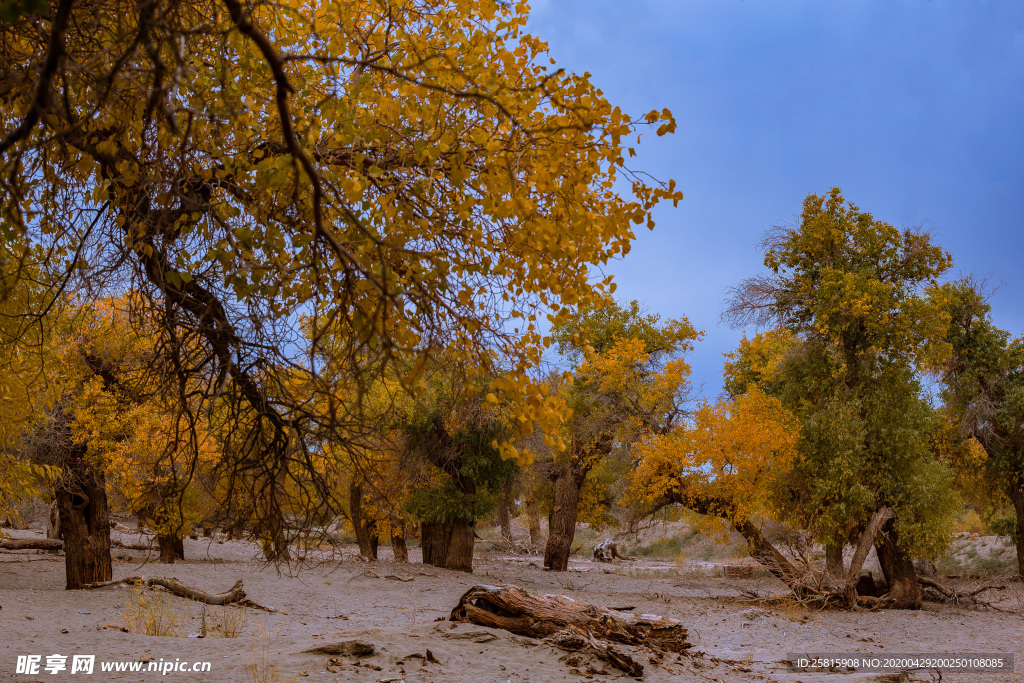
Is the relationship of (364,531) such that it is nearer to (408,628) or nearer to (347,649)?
(408,628)

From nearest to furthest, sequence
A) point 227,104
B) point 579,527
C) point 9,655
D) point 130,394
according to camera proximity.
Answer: point 227,104, point 130,394, point 9,655, point 579,527

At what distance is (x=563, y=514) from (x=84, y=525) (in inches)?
521

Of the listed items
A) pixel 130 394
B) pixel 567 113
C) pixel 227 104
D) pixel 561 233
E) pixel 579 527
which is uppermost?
pixel 567 113

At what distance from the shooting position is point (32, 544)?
1895 cm

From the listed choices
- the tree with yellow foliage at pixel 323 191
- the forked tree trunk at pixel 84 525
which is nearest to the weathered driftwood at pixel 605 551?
the forked tree trunk at pixel 84 525

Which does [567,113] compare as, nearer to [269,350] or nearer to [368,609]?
[269,350]

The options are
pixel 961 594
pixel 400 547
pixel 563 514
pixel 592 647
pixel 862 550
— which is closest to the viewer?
pixel 592 647

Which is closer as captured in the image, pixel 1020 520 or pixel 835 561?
pixel 835 561

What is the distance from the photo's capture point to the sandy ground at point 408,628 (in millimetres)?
6031

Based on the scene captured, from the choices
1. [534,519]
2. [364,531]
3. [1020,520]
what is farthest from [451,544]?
[1020,520]

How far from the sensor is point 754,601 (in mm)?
14594

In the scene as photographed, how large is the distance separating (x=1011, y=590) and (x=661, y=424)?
9.25m

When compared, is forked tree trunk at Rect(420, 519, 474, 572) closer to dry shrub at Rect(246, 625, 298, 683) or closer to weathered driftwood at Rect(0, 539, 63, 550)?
weathered driftwood at Rect(0, 539, 63, 550)

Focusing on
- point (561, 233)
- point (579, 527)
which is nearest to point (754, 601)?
point (561, 233)
